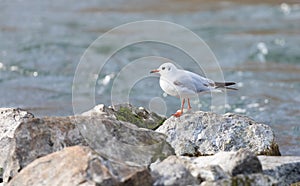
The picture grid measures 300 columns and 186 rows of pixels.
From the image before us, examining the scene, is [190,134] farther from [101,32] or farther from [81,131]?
[101,32]

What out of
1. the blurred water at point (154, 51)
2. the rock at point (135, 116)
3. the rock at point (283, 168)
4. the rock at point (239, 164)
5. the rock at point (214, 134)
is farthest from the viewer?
the blurred water at point (154, 51)

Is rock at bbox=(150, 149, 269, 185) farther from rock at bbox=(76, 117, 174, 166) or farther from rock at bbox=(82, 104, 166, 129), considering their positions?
rock at bbox=(82, 104, 166, 129)

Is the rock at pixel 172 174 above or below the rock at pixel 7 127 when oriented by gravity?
below

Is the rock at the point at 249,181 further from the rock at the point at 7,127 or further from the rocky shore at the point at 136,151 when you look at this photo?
the rock at the point at 7,127

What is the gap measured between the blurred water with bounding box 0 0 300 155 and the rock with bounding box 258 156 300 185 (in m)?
2.45

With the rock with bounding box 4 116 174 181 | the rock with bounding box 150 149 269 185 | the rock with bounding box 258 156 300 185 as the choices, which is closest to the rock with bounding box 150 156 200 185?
the rock with bounding box 150 149 269 185

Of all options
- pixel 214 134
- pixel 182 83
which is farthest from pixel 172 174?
pixel 214 134

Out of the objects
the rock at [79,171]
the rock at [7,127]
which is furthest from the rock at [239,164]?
the rock at [7,127]

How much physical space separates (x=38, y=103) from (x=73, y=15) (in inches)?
237

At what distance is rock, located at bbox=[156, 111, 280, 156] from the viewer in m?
6.20

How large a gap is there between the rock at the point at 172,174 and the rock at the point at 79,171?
94 millimetres

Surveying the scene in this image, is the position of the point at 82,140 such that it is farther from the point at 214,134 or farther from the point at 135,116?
the point at 214,134

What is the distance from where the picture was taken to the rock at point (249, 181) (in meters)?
4.83

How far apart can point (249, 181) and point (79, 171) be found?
1.18 m
